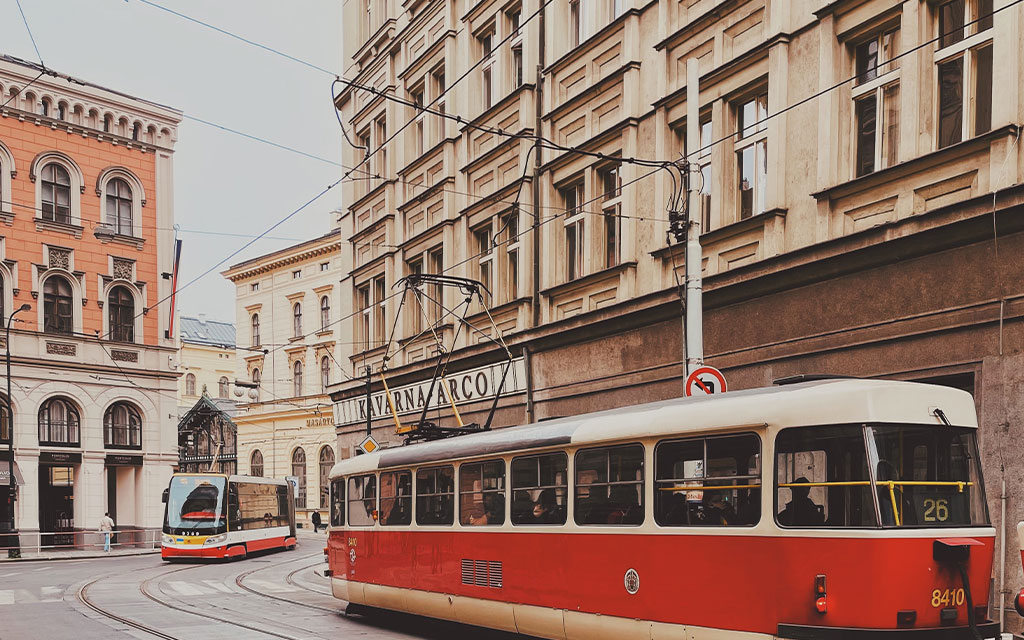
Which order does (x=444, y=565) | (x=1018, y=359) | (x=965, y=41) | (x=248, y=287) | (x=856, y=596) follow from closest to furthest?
(x=856, y=596) < (x=1018, y=359) < (x=965, y=41) < (x=444, y=565) < (x=248, y=287)

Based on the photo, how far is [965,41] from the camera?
42.0 feet

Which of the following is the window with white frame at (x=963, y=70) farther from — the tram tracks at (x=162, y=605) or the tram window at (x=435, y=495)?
the tram tracks at (x=162, y=605)

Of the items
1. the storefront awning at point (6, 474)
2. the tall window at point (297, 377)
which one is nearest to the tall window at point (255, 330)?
the tall window at point (297, 377)

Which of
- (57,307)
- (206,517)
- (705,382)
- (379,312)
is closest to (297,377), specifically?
(57,307)

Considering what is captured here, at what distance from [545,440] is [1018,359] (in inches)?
202

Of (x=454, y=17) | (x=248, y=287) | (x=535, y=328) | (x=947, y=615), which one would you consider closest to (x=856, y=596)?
(x=947, y=615)

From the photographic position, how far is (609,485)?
10.8 m

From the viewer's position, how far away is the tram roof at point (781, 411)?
875cm

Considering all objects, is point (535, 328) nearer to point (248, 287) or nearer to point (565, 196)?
point (565, 196)

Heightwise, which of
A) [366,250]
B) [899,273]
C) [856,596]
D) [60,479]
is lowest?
[60,479]

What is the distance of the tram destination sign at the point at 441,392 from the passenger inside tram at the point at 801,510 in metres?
13.2

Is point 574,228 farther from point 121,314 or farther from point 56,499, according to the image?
point 56,499

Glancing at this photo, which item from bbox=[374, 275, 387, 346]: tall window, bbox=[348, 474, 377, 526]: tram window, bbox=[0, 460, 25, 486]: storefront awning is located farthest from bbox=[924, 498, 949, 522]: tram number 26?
bbox=[0, 460, 25, 486]: storefront awning

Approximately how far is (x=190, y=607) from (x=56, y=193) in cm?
2917
